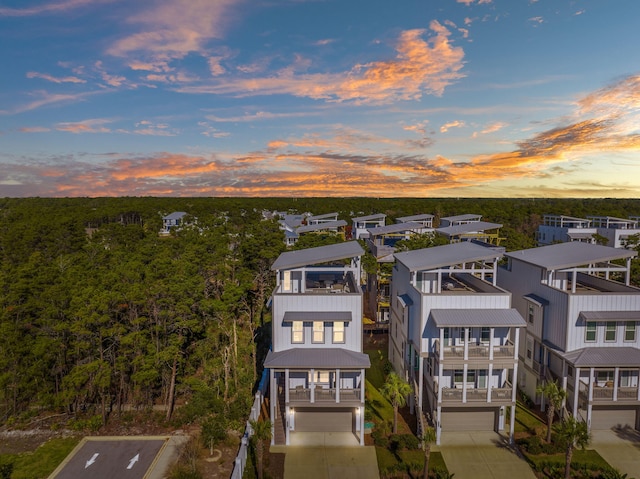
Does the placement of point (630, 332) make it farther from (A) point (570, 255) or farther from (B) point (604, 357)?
(A) point (570, 255)

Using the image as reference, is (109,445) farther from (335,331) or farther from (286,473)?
(335,331)

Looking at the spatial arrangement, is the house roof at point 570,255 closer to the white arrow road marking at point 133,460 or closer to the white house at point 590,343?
the white house at point 590,343

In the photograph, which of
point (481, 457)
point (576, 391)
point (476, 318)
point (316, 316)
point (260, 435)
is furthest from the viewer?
point (316, 316)

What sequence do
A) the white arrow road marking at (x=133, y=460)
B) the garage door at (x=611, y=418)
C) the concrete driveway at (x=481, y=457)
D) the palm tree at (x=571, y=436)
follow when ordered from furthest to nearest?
the garage door at (x=611, y=418)
the white arrow road marking at (x=133, y=460)
the concrete driveway at (x=481, y=457)
the palm tree at (x=571, y=436)

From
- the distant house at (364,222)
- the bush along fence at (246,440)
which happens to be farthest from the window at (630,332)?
the distant house at (364,222)

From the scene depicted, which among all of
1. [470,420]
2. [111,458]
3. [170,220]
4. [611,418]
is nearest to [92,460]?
[111,458]

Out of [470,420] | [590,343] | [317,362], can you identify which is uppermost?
→ [590,343]

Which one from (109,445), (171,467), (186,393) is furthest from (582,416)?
(109,445)
